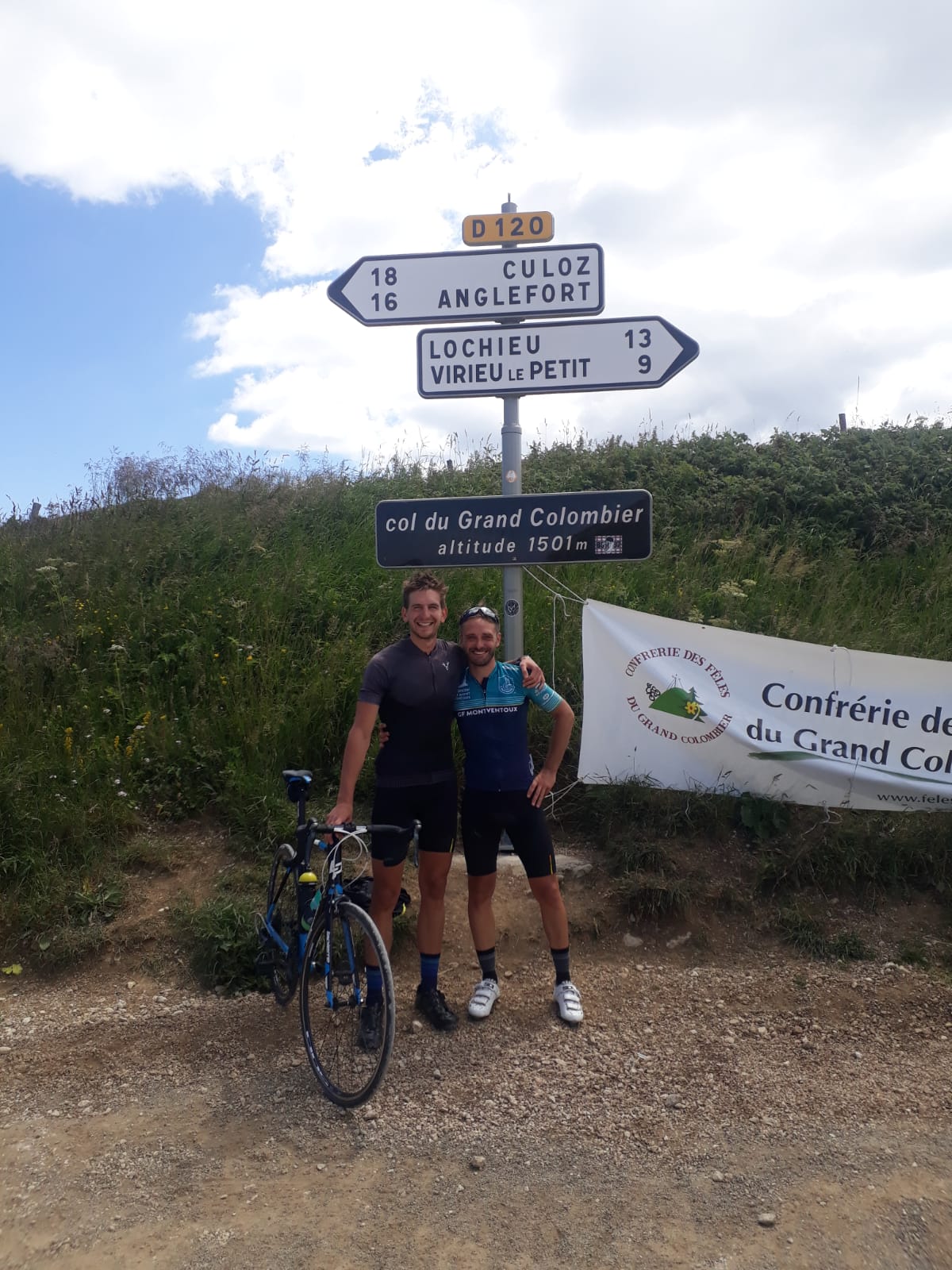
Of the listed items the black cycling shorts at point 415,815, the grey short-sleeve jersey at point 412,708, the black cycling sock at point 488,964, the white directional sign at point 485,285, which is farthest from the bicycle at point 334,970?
the white directional sign at point 485,285

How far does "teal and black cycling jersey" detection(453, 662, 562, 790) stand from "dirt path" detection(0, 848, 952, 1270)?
110cm

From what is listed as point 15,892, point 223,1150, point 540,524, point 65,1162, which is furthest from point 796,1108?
point 15,892

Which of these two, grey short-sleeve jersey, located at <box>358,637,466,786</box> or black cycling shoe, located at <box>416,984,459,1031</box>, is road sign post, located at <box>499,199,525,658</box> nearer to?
grey short-sleeve jersey, located at <box>358,637,466,786</box>

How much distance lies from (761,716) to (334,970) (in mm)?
2850

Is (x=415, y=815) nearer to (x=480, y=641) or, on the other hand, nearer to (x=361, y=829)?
(x=361, y=829)

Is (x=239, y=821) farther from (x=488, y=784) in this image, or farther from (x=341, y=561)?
(x=341, y=561)

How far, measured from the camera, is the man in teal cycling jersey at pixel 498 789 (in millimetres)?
4031

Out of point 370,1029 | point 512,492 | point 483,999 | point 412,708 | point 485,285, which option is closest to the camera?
point 370,1029

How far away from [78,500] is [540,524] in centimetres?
612

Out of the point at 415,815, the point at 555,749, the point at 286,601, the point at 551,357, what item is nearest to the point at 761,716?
the point at 555,749

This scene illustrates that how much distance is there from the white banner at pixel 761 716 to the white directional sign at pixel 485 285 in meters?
1.75

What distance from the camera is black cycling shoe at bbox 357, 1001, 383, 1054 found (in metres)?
3.50

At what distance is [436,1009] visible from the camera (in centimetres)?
399

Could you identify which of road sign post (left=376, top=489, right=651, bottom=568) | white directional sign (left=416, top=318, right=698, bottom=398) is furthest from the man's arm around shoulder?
white directional sign (left=416, top=318, right=698, bottom=398)
